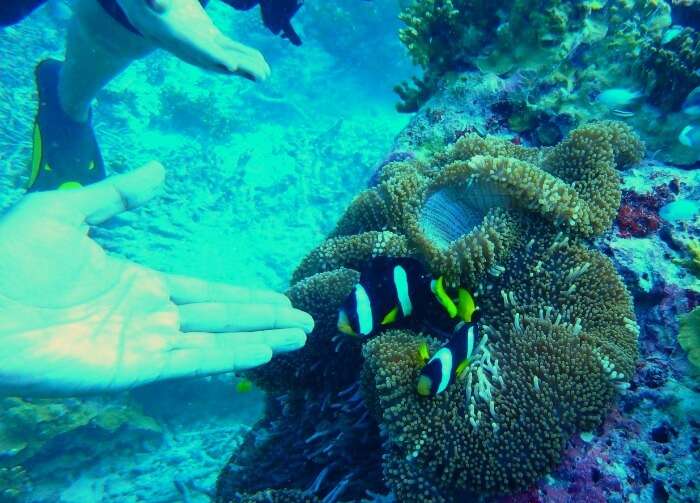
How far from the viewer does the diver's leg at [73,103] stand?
12.6 feet

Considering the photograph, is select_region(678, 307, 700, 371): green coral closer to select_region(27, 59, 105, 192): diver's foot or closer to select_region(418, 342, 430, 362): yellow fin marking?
select_region(418, 342, 430, 362): yellow fin marking

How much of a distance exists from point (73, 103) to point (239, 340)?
14.7 ft

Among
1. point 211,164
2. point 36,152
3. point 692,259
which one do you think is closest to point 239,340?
point 692,259

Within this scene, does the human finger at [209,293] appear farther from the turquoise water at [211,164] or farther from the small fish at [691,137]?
the turquoise water at [211,164]

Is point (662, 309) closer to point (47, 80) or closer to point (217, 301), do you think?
point (217, 301)

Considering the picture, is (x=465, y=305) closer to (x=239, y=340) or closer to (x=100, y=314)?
(x=239, y=340)

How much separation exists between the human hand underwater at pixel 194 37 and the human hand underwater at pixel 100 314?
2.12ft

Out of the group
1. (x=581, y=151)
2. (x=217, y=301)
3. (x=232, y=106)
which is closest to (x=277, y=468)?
(x=217, y=301)

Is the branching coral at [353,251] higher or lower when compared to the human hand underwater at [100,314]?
higher

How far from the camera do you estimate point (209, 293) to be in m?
2.48

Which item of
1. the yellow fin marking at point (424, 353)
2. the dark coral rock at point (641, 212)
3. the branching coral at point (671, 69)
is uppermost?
the branching coral at point (671, 69)

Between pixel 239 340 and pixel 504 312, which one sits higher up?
pixel 504 312

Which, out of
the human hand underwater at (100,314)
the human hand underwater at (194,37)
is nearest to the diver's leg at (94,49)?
the human hand underwater at (194,37)

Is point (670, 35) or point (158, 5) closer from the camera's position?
point (158, 5)
